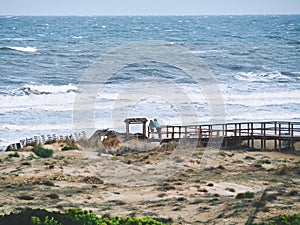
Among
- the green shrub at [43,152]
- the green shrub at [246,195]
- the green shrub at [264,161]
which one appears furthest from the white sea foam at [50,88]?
the green shrub at [246,195]

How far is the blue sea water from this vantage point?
46.9 metres

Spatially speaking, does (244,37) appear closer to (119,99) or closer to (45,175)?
(119,99)

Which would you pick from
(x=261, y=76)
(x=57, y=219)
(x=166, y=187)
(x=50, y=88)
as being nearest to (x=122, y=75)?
(x=50, y=88)

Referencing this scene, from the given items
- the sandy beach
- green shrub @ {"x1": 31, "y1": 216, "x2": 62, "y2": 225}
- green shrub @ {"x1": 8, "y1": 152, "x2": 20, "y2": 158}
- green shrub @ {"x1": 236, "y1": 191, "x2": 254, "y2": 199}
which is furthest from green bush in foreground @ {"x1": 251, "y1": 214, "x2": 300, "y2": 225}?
green shrub @ {"x1": 8, "y1": 152, "x2": 20, "y2": 158}

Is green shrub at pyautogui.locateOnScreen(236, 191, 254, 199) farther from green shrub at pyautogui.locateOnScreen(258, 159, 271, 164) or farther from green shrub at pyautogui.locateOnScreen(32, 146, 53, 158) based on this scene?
green shrub at pyautogui.locateOnScreen(32, 146, 53, 158)

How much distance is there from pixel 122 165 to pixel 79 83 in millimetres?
38122

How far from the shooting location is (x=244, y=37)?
402 feet

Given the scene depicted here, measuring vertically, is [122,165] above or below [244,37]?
below

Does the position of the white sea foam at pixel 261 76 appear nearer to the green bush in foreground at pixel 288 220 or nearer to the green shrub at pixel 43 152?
the green shrub at pixel 43 152

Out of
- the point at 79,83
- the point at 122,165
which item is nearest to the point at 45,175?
the point at 122,165

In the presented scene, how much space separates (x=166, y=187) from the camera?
2331 cm

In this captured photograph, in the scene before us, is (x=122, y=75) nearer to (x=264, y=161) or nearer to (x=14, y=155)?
(x=14, y=155)

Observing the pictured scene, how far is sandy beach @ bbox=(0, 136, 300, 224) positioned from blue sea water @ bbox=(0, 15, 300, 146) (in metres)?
11.5

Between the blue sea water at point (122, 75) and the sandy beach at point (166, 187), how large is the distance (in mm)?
11534
